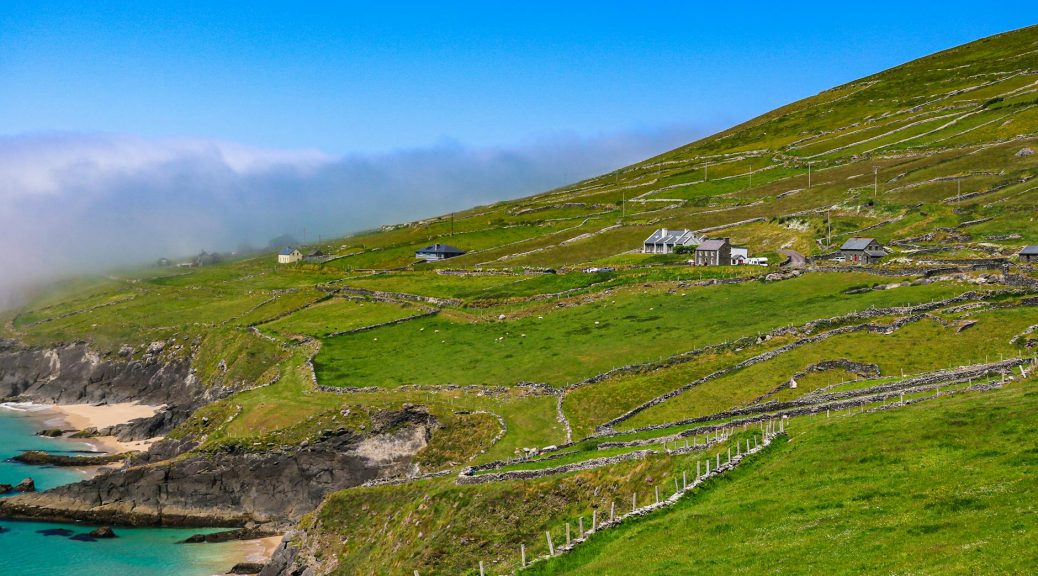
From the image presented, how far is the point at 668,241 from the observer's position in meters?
144

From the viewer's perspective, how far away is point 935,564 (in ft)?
78.6

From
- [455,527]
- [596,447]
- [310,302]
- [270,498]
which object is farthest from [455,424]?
[310,302]

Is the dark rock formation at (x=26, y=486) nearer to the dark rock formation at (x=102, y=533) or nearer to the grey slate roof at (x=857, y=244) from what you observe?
the dark rock formation at (x=102, y=533)

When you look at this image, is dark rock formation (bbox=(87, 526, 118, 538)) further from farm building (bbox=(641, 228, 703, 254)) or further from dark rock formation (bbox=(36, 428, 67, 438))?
farm building (bbox=(641, 228, 703, 254))

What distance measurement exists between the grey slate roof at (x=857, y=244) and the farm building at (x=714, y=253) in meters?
15.6

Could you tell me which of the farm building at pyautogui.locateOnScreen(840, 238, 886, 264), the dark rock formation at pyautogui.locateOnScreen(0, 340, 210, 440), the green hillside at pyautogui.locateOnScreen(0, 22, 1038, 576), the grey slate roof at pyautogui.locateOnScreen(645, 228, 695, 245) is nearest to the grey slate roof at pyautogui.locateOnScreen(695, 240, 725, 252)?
the green hillside at pyautogui.locateOnScreen(0, 22, 1038, 576)

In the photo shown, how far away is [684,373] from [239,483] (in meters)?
40.1

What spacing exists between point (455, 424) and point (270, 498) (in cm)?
1831

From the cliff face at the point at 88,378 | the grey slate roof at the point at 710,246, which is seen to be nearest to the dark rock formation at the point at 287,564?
the cliff face at the point at 88,378

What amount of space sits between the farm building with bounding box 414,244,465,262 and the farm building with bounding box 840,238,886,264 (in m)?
84.2

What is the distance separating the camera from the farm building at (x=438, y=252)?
582 ft

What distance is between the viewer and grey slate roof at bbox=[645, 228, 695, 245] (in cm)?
14175

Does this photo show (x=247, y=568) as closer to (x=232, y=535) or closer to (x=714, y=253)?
(x=232, y=535)

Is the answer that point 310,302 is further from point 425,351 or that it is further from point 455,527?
point 455,527
